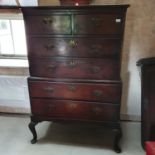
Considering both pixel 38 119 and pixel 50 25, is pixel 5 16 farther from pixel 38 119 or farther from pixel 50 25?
pixel 38 119

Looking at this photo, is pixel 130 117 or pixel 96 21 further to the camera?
pixel 130 117

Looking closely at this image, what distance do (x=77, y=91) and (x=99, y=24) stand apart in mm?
646

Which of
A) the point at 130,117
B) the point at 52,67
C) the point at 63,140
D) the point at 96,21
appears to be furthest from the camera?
the point at 130,117

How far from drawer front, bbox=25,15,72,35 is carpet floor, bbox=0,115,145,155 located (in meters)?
1.09

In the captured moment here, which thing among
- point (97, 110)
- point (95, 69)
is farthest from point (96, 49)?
point (97, 110)

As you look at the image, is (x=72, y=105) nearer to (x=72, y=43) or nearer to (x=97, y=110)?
(x=97, y=110)

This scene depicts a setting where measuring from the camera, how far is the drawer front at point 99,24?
1.73 meters

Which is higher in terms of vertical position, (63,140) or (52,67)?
(52,67)

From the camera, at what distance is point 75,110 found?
6.73ft

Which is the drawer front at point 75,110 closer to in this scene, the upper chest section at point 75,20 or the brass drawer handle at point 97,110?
the brass drawer handle at point 97,110

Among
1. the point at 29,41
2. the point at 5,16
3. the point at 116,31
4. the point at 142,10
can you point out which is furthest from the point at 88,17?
the point at 5,16

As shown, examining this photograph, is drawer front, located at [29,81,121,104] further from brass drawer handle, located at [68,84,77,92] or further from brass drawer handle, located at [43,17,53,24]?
brass drawer handle, located at [43,17,53,24]

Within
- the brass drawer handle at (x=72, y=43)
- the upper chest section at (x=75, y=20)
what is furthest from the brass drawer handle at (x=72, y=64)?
the upper chest section at (x=75, y=20)

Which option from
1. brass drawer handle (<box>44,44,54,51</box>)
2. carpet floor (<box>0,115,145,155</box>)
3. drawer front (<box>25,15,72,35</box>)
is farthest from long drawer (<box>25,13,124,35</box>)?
carpet floor (<box>0,115,145,155</box>)
